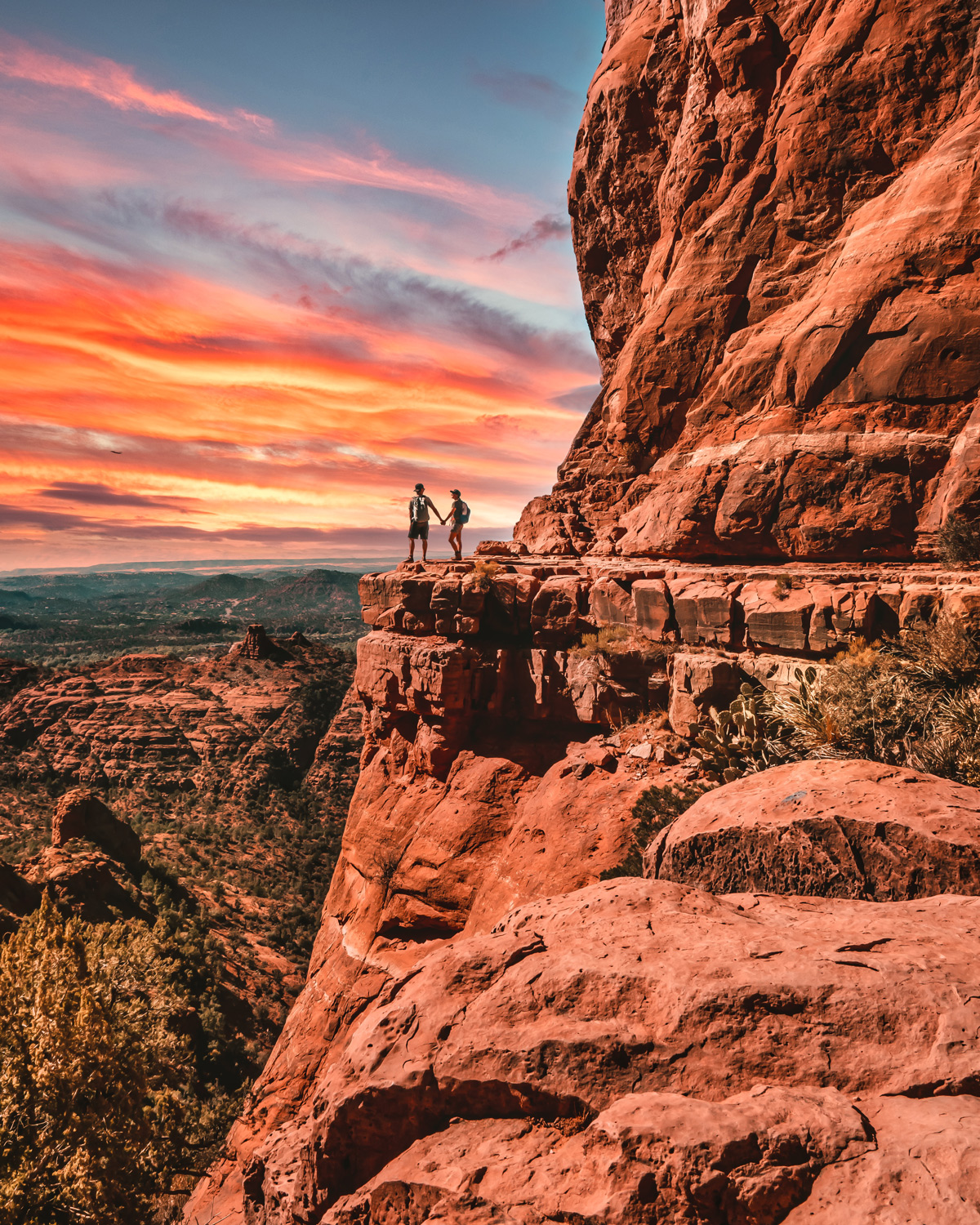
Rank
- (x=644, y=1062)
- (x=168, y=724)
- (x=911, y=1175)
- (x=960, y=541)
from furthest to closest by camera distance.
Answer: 1. (x=168, y=724)
2. (x=960, y=541)
3. (x=644, y=1062)
4. (x=911, y=1175)

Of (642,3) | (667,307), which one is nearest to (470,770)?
(667,307)

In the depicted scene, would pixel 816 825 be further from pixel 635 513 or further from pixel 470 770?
pixel 635 513

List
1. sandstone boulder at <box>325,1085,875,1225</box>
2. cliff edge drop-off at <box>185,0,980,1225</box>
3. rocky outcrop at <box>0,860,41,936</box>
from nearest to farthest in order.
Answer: sandstone boulder at <box>325,1085,875,1225</box>, cliff edge drop-off at <box>185,0,980,1225</box>, rocky outcrop at <box>0,860,41,936</box>

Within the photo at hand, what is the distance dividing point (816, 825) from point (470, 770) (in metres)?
11.8

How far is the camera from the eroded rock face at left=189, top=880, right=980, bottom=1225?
4.27 metres

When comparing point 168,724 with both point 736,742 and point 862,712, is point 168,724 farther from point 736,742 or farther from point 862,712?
point 862,712

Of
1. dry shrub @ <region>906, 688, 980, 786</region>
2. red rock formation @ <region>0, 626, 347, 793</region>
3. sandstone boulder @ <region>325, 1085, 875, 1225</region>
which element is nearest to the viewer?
sandstone boulder @ <region>325, 1085, 875, 1225</region>

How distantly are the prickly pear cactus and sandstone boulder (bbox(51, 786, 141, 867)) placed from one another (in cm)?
3144

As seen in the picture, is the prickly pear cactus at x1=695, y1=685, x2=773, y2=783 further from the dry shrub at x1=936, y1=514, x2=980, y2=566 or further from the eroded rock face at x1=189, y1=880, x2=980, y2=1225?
the eroded rock face at x1=189, y1=880, x2=980, y2=1225

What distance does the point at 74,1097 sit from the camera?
11594 millimetres

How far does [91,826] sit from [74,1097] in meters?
A: 24.1

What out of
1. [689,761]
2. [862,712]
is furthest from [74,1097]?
[862,712]

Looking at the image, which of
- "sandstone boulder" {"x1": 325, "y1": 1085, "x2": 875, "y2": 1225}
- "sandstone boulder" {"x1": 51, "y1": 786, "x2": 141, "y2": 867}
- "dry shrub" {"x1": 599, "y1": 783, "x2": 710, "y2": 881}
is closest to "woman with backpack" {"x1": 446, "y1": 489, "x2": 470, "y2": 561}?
"dry shrub" {"x1": 599, "y1": 783, "x2": 710, "y2": 881}

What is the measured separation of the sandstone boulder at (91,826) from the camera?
102ft
